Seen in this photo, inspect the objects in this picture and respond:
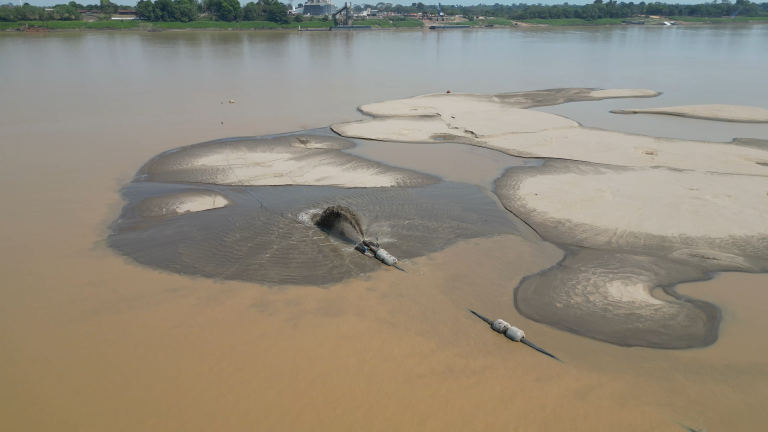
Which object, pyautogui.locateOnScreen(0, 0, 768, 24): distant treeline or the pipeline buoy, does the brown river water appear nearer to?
the pipeline buoy

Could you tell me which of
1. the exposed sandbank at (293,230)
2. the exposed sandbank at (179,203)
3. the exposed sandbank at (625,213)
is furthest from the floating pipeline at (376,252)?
the exposed sandbank at (179,203)

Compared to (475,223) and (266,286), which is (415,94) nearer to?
(475,223)

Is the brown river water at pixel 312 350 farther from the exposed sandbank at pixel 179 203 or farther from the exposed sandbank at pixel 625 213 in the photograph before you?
the exposed sandbank at pixel 179 203

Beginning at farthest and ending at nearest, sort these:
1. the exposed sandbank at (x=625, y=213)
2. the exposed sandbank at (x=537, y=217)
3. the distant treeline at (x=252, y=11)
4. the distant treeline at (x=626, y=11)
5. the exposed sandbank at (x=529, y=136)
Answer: the distant treeline at (x=626, y=11) → the distant treeline at (x=252, y=11) → the exposed sandbank at (x=529, y=136) → the exposed sandbank at (x=537, y=217) → the exposed sandbank at (x=625, y=213)

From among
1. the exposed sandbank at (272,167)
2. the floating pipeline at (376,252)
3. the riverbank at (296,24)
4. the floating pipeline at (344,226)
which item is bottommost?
the floating pipeline at (376,252)

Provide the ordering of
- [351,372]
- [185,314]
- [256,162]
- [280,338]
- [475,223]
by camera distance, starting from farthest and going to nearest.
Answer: [256,162] < [475,223] < [185,314] < [280,338] < [351,372]

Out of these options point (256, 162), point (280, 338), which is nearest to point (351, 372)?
point (280, 338)

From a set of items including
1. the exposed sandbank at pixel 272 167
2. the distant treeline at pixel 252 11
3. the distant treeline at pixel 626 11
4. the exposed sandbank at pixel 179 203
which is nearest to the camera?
the exposed sandbank at pixel 179 203

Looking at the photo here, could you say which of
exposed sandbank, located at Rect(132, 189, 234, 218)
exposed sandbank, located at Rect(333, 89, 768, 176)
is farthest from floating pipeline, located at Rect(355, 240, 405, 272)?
exposed sandbank, located at Rect(333, 89, 768, 176)
